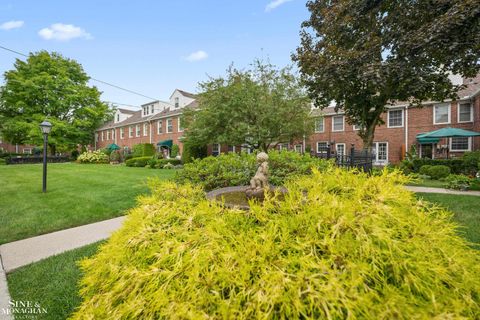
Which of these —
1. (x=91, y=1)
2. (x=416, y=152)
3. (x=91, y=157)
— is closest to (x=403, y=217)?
(x=91, y=1)

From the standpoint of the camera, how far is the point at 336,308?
1.12 meters

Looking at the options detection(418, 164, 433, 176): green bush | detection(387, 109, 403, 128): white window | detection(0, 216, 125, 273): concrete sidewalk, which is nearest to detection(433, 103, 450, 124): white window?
detection(387, 109, 403, 128): white window

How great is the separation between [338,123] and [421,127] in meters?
5.57

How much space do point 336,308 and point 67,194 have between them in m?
Result: 9.10

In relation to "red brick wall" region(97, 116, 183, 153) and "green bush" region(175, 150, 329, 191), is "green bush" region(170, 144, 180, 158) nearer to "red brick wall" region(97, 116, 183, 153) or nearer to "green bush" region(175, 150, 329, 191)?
"red brick wall" region(97, 116, 183, 153)

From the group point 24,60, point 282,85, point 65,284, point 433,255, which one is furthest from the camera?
point 24,60

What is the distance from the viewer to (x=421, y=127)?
16.2 m

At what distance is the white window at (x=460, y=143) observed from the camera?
1476 centimetres

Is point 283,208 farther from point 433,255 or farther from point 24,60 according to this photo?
point 24,60

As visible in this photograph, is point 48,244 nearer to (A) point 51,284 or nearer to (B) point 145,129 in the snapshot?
(A) point 51,284

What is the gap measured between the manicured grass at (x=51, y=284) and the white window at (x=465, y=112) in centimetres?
2065

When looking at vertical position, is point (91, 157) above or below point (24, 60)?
below

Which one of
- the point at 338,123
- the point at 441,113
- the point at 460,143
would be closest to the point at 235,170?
the point at 338,123

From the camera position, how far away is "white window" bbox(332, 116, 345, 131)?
63.2 ft
